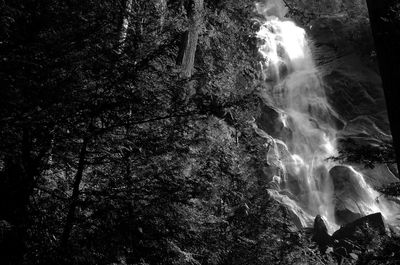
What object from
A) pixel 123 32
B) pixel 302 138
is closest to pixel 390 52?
pixel 123 32

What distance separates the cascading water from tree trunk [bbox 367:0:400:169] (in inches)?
574

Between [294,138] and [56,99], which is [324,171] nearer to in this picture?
[294,138]

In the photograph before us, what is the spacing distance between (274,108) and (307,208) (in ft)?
25.2

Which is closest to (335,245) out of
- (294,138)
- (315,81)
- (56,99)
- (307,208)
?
(307,208)

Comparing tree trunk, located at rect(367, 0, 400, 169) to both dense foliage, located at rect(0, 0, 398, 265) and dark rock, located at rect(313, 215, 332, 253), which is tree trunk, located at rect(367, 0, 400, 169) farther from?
dark rock, located at rect(313, 215, 332, 253)

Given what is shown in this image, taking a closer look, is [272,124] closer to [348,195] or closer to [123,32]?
[348,195]

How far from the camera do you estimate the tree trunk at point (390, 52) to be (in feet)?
12.4

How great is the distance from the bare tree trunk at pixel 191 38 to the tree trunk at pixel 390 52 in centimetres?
423

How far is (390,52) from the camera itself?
389cm

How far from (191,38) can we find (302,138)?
17.1 m

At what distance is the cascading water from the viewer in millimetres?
19812

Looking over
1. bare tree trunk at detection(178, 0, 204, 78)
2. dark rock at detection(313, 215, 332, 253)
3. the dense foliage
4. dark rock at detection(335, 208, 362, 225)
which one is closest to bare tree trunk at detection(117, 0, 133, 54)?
the dense foliage

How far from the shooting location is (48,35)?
2584mm

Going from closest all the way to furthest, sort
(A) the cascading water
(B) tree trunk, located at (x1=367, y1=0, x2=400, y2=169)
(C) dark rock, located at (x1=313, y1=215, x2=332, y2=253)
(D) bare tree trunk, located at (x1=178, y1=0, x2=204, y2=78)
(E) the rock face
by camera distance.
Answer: (B) tree trunk, located at (x1=367, y1=0, x2=400, y2=169)
(D) bare tree trunk, located at (x1=178, y1=0, x2=204, y2=78)
(C) dark rock, located at (x1=313, y1=215, x2=332, y2=253)
(E) the rock face
(A) the cascading water
